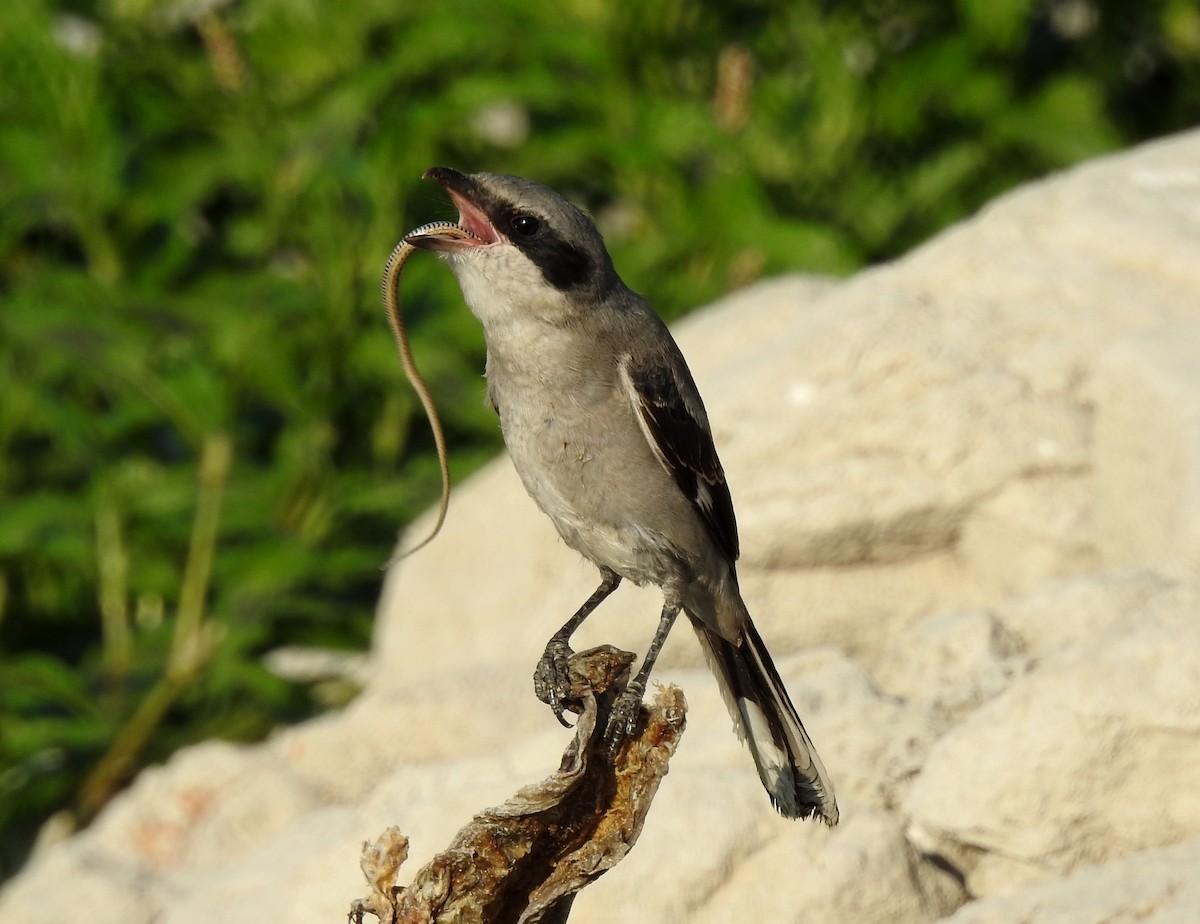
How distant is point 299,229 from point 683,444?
4.48 meters

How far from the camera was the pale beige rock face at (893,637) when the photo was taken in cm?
457

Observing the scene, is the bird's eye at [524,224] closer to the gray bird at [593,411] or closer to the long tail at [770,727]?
the gray bird at [593,411]

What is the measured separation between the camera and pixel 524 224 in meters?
4.31

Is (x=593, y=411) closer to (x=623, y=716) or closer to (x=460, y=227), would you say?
(x=460, y=227)

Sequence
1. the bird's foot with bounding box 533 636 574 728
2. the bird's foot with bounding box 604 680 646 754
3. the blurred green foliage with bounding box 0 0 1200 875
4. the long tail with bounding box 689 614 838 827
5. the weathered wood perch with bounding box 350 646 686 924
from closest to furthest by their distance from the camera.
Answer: the weathered wood perch with bounding box 350 646 686 924
the bird's foot with bounding box 604 680 646 754
the long tail with bounding box 689 614 838 827
the bird's foot with bounding box 533 636 574 728
the blurred green foliage with bounding box 0 0 1200 875

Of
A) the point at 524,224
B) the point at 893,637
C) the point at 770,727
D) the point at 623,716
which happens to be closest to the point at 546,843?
the point at 623,716

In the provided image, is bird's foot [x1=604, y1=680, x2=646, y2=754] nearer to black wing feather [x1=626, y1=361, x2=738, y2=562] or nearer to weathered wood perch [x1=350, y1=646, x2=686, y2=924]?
weathered wood perch [x1=350, y1=646, x2=686, y2=924]

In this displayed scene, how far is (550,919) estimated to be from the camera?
4234 mm

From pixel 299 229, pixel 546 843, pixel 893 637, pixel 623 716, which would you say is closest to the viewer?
pixel 546 843

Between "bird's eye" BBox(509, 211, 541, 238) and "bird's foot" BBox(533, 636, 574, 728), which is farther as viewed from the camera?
"bird's foot" BBox(533, 636, 574, 728)

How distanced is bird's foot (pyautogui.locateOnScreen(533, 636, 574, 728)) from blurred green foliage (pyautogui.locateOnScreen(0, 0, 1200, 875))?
2.92 m

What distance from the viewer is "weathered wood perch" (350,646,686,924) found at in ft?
13.0

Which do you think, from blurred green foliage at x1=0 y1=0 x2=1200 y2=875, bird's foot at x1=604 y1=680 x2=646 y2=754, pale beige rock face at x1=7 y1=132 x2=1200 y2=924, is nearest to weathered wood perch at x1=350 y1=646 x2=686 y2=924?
→ bird's foot at x1=604 y1=680 x2=646 y2=754

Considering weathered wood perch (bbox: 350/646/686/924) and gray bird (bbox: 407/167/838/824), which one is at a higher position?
gray bird (bbox: 407/167/838/824)
